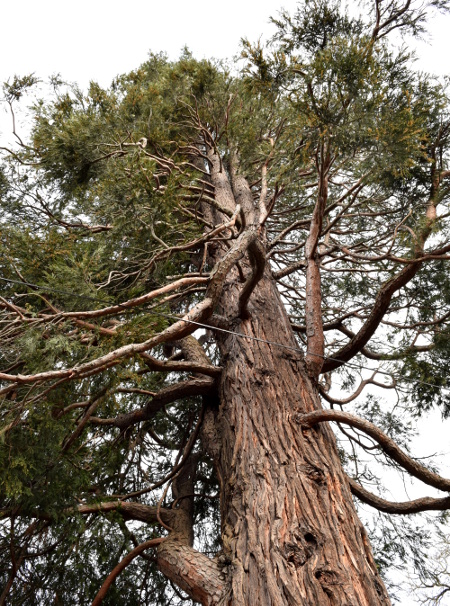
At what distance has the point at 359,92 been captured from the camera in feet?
13.0

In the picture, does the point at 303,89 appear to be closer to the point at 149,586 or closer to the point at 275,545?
the point at 275,545

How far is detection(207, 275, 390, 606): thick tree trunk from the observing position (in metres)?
2.66

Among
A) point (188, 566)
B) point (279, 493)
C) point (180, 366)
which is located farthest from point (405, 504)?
point (180, 366)

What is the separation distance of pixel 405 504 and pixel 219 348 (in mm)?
2172

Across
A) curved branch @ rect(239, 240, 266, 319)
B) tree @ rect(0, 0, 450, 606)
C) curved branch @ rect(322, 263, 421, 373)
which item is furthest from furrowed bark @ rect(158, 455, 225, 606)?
curved branch @ rect(239, 240, 266, 319)

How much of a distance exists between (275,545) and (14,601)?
3.28 m

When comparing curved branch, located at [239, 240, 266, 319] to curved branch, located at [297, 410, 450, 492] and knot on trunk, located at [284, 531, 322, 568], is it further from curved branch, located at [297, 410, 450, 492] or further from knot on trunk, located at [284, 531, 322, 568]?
knot on trunk, located at [284, 531, 322, 568]

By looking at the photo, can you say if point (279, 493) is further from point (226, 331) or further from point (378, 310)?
point (378, 310)

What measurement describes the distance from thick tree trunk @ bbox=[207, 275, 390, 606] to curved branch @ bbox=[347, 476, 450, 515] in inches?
18.9

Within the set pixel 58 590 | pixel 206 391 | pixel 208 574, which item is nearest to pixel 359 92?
pixel 206 391

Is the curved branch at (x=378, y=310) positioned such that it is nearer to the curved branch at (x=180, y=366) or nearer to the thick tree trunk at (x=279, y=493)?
the thick tree trunk at (x=279, y=493)

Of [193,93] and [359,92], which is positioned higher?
[193,93]

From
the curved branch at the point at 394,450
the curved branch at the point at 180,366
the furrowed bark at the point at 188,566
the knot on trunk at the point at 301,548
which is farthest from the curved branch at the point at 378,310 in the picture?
the furrowed bark at the point at 188,566

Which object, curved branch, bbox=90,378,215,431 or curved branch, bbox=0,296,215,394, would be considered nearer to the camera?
curved branch, bbox=0,296,215,394
